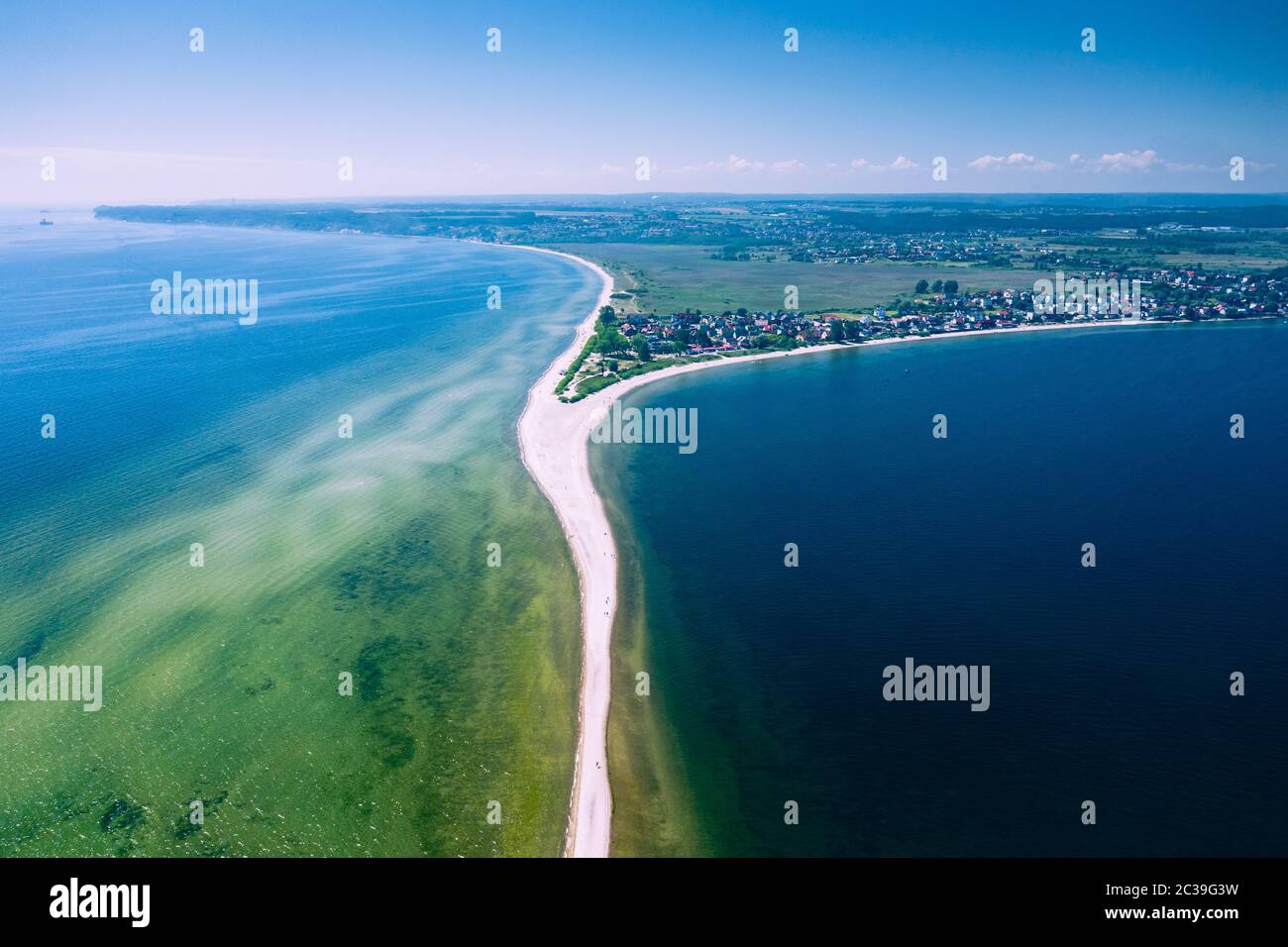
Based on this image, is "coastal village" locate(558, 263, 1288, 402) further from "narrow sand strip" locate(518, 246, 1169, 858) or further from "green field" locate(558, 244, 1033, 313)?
"green field" locate(558, 244, 1033, 313)

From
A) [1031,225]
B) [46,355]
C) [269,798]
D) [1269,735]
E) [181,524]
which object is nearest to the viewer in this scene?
[269,798]

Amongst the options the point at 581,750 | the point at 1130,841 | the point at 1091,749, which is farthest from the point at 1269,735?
the point at 581,750

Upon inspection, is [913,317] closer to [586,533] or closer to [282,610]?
[586,533]

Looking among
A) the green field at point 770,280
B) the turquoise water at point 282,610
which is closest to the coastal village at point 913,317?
the green field at point 770,280

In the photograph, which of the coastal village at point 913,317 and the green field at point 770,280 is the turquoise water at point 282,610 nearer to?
the coastal village at point 913,317

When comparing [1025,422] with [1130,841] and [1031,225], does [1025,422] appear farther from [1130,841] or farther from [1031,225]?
[1031,225]

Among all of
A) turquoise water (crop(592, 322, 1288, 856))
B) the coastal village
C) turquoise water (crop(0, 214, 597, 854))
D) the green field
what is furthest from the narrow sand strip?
the green field

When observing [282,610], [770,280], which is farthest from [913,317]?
[282,610]
